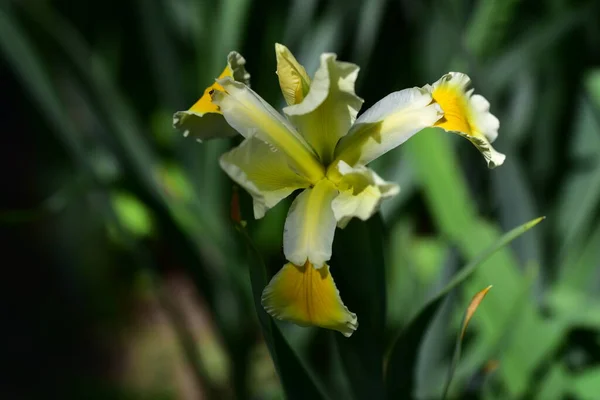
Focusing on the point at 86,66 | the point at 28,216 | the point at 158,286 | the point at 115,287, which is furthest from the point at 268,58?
the point at 115,287

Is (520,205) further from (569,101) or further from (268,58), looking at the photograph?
(268,58)

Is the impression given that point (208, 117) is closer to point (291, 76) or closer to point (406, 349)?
point (291, 76)

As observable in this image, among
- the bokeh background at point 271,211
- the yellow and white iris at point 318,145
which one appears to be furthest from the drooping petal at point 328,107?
the bokeh background at point 271,211

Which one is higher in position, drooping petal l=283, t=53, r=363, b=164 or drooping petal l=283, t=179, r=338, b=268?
drooping petal l=283, t=53, r=363, b=164

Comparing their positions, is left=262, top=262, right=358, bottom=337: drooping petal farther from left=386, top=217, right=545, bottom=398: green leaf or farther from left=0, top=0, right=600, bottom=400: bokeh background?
left=0, top=0, right=600, bottom=400: bokeh background

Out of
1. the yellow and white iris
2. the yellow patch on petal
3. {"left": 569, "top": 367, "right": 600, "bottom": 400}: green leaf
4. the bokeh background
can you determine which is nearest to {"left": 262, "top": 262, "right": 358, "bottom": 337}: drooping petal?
the yellow and white iris

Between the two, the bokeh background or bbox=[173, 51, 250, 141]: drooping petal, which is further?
the bokeh background

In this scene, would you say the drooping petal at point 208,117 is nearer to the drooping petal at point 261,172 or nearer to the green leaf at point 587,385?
the drooping petal at point 261,172
